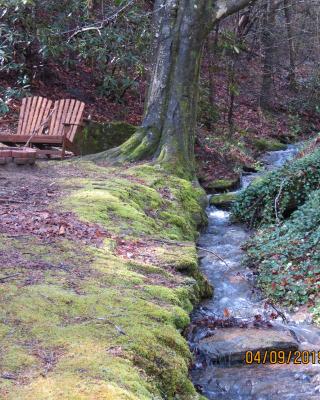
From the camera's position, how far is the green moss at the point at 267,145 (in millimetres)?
15315

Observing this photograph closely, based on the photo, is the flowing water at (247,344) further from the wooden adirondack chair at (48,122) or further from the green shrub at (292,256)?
Result: the wooden adirondack chair at (48,122)

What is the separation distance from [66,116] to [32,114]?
0.79 m

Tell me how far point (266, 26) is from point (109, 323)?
56.3ft

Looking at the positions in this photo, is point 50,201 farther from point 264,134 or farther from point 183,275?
point 264,134

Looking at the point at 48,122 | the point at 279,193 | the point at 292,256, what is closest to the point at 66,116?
the point at 48,122

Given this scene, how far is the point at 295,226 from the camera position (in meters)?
7.59

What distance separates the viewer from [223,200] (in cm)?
1004

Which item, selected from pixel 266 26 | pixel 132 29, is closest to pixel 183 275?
pixel 132 29

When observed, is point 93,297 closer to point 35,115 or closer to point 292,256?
point 292,256

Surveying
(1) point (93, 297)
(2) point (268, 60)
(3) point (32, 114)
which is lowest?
(1) point (93, 297)

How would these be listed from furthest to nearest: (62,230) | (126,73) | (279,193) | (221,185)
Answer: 1. (126,73)
2. (221,185)
3. (279,193)
4. (62,230)
